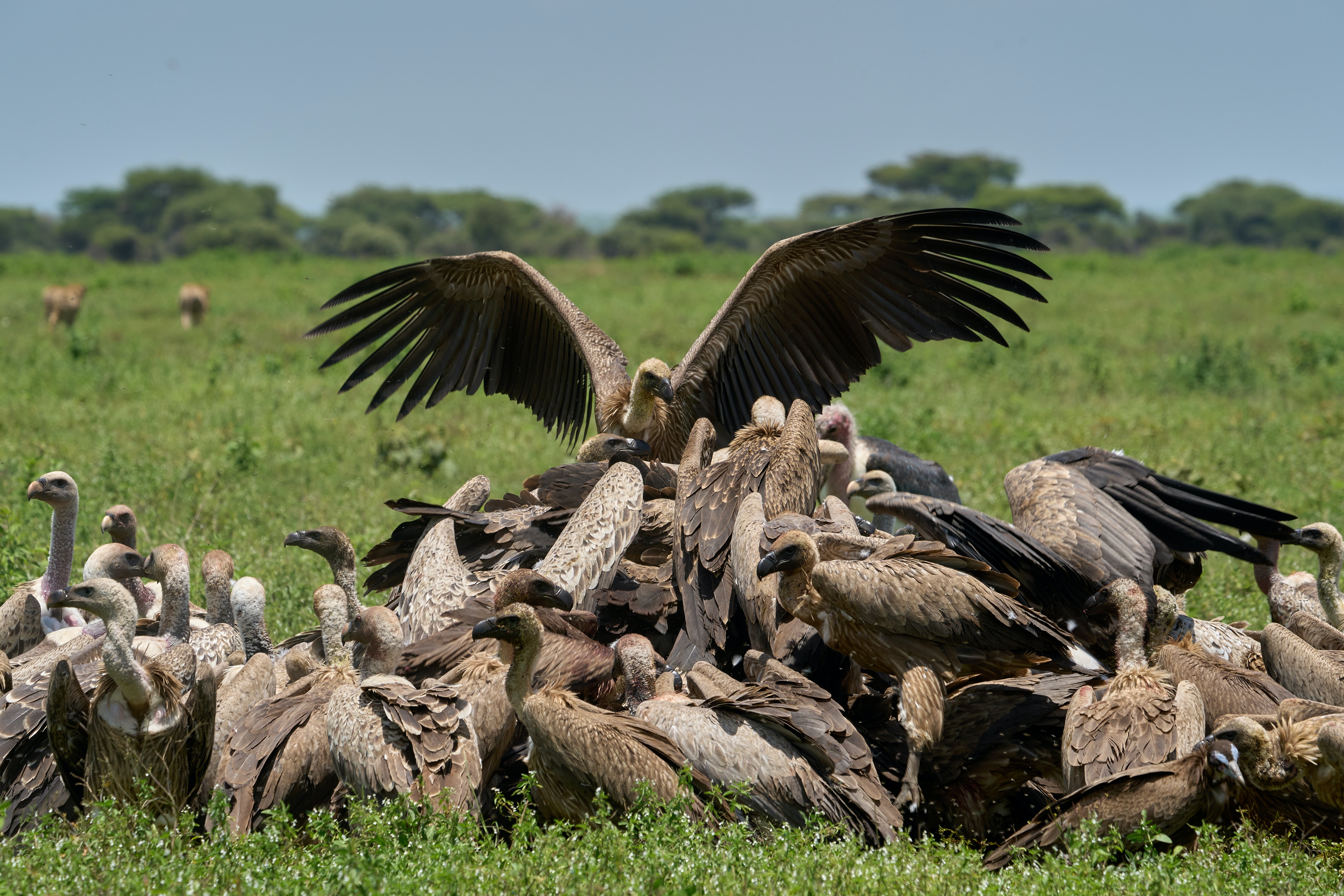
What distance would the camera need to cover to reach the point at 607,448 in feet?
19.2

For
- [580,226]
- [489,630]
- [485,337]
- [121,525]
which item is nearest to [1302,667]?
[489,630]

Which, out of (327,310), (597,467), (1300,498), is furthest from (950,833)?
(327,310)

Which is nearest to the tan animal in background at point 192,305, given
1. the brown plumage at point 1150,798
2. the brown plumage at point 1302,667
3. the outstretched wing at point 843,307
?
the outstretched wing at point 843,307

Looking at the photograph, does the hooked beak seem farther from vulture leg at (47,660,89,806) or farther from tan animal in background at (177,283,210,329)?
tan animal in background at (177,283,210,329)

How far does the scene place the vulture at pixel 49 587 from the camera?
5289 mm

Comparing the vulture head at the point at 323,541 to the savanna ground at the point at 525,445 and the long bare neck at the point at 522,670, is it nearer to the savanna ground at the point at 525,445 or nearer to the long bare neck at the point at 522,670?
the savanna ground at the point at 525,445

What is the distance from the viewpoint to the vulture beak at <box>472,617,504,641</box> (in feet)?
12.9

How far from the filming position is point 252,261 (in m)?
27.8

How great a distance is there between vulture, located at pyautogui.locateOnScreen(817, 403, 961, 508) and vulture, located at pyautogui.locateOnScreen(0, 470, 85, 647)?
385 cm

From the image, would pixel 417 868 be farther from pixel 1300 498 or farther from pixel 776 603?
pixel 1300 498

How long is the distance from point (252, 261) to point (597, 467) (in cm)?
2412

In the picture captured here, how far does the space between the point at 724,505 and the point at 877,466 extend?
2452mm

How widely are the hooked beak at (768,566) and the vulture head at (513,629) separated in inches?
30.7

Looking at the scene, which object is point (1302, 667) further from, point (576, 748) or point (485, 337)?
point (485, 337)
